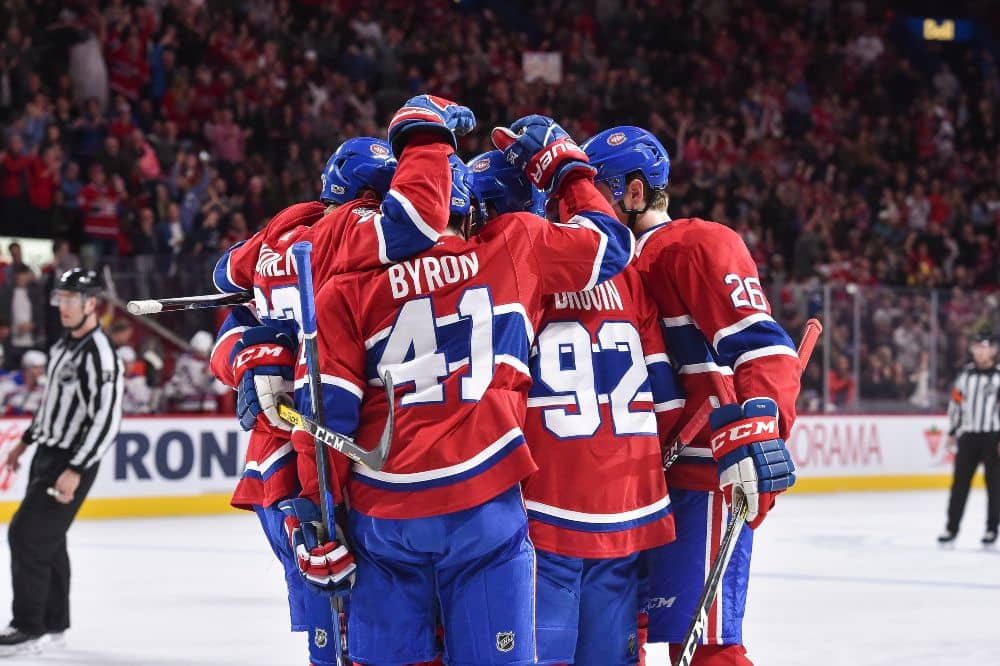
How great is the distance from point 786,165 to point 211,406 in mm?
9371

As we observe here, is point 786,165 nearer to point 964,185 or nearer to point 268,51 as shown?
point 964,185

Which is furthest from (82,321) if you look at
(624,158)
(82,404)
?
(624,158)

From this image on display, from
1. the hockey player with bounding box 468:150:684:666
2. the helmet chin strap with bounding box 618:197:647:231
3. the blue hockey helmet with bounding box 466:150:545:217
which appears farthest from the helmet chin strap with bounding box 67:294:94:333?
the hockey player with bounding box 468:150:684:666

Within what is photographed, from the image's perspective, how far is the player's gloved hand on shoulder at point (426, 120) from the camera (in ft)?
9.75

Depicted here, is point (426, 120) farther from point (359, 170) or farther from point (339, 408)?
point (359, 170)

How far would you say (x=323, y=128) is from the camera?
1424 cm

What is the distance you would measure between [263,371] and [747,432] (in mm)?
1128

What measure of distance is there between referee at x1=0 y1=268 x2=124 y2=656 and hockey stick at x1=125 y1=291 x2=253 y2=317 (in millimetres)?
2533

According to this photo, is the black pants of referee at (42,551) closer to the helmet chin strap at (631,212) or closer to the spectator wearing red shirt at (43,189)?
the helmet chin strap at (631,212)

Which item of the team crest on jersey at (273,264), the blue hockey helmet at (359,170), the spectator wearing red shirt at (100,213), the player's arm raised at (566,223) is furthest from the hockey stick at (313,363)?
the spectator wearing red shirt at (100,213)

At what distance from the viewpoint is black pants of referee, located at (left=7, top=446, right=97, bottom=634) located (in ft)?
19.6

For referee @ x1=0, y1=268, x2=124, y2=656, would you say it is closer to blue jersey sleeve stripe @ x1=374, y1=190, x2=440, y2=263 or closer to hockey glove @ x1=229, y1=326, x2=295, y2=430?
hockey glove @ x1=229, y1=326, x2=295, y2=430

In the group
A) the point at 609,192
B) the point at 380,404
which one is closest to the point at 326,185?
the point at 609,192

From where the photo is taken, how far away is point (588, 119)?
55.0ft
